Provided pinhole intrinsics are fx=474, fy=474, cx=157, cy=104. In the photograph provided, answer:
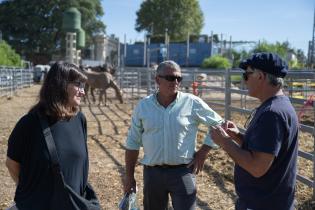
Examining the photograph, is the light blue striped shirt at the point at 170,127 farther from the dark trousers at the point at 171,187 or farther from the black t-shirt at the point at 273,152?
the black t-shirt at the point at 273,152

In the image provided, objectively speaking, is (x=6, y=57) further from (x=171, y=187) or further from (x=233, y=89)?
(x=171, y=187)

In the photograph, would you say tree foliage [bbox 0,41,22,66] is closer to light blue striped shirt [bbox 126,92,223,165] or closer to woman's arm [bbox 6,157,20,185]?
light blue striped shirt [bbox 126,92,223,165]

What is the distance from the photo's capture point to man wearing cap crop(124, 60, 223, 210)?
11.2 ft

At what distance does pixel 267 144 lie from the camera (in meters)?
2.42

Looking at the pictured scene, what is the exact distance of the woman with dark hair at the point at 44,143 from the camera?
262cm

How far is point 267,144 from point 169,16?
70.7 m

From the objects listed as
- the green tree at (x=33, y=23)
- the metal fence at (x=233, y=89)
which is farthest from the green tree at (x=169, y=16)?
the metal fence at (x=233, y=89)

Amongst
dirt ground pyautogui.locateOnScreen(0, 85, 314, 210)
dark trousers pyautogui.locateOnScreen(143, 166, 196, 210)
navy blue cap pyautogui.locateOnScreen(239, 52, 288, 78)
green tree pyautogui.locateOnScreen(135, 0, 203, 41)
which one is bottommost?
dirt ground pyautogui.locateOnScreen(0, 85, 314, 210)

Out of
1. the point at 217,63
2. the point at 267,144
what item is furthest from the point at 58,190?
the point at 217,63

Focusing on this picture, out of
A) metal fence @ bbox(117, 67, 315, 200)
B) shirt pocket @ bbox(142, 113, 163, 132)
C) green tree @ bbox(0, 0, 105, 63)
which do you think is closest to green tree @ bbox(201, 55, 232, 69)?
metal fence @ bbox(117, 67, 315, 200)

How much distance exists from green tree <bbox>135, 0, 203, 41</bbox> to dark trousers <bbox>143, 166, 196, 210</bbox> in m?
67.2

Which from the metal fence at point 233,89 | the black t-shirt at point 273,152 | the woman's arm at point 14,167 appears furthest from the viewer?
the metal fence at point 233,89

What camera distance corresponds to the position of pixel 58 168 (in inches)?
103

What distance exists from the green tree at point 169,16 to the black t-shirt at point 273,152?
68.0 metres
